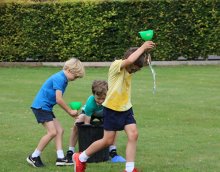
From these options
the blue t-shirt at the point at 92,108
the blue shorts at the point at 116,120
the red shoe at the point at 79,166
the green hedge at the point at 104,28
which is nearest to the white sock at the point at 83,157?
the red shoe at the point at 79,166

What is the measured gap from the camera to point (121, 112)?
650 cm

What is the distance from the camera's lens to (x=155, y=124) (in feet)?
32.8

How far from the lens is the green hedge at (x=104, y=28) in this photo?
22.9 meters

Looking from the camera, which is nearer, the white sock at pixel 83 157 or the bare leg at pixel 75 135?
the white sock at pixel 83 157

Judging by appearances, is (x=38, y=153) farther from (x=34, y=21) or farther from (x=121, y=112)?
(x=34, y=21)

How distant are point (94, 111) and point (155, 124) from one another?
9.16 ft

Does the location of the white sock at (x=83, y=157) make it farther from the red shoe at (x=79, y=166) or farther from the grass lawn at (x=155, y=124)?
the grass lawn at (x=155, y=124)

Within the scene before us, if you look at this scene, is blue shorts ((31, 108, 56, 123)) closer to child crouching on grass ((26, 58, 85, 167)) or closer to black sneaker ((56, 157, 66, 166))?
child crouching on grass ((26, 58, 85, 167))

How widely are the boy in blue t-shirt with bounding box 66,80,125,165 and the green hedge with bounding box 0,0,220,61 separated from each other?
1569 cm

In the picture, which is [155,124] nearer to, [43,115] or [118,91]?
[43,115]

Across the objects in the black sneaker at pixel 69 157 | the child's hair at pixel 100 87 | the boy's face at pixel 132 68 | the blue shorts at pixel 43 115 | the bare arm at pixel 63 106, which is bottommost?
the black sneaker at pixel 69 157

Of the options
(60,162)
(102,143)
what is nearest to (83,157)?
(102,143)

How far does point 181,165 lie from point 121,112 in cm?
116

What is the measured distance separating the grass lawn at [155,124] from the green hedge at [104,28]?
4.71m
